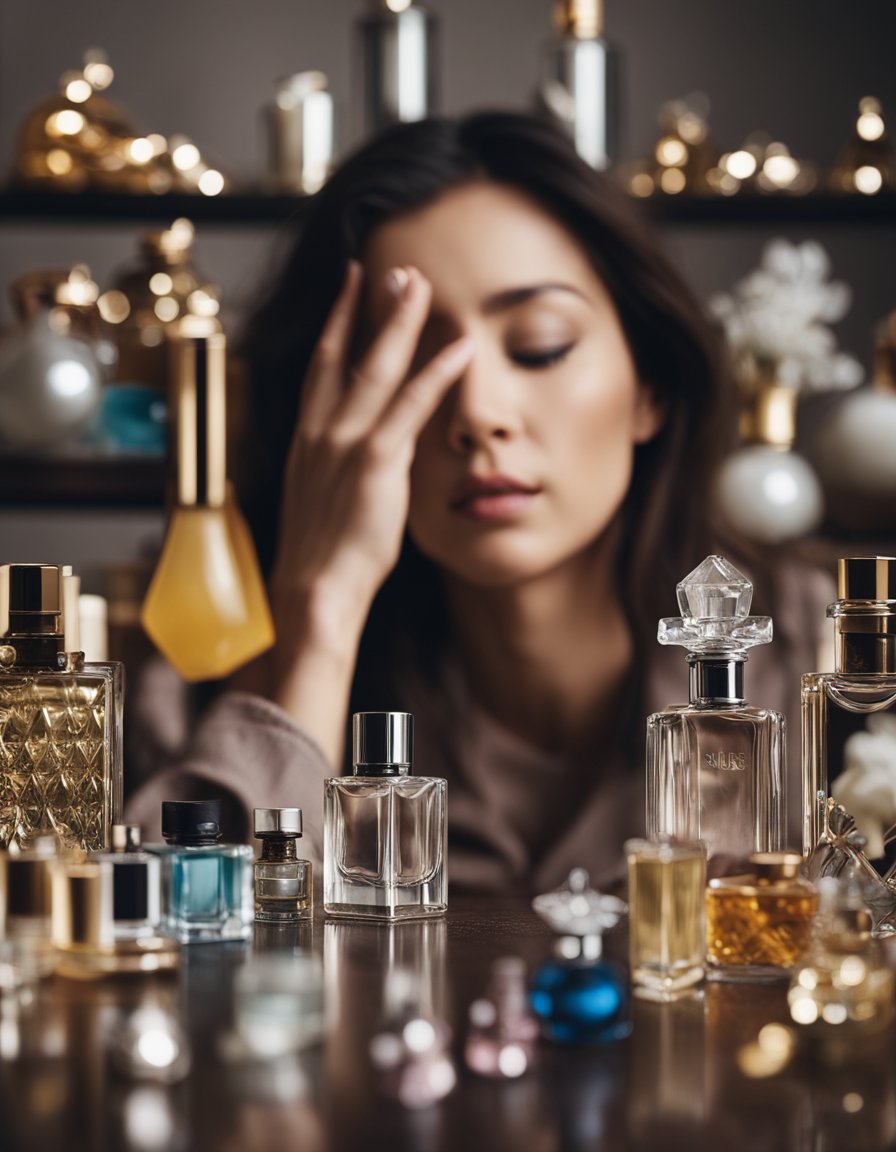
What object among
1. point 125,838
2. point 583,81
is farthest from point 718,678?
point 583,81

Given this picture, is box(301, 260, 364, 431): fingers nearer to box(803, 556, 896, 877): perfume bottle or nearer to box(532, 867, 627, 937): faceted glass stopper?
box(803, 556, 896, 877): perfume bottle

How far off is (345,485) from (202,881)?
0.52 metres

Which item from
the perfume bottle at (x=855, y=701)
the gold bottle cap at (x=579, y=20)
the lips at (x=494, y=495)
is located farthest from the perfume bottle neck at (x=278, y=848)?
the gold bottle cap at (x=579, y=20)

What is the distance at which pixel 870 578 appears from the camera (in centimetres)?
55

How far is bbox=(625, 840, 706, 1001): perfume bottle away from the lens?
46 centimetres

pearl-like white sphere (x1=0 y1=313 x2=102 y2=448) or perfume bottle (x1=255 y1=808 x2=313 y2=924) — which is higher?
pearl-like white sphere (x1=0 y1=313 x2=102 y2=448)

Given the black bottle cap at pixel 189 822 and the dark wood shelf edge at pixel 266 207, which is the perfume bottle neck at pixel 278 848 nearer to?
the black bottle cap at pixel 189 822

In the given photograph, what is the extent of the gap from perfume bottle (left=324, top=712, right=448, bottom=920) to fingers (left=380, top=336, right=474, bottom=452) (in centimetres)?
44

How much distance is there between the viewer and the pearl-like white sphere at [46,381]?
1.14 metres

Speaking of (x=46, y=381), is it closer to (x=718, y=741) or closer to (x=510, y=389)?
(x=510, y=389)

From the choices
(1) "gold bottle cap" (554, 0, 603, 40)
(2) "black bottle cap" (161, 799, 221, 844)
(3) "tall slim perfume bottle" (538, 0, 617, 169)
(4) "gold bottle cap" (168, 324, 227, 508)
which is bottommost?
(2) "black bottle cap" (161, 799, 221, 844)

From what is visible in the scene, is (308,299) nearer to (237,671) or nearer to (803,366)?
(237,671)

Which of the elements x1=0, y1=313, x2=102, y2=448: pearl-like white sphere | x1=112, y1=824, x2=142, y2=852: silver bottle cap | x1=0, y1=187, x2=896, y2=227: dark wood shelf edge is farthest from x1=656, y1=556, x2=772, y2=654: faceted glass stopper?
x1=0, y1=187, x2=896, y2=227: dark wood shelf edge

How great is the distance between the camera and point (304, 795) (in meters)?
0.83
